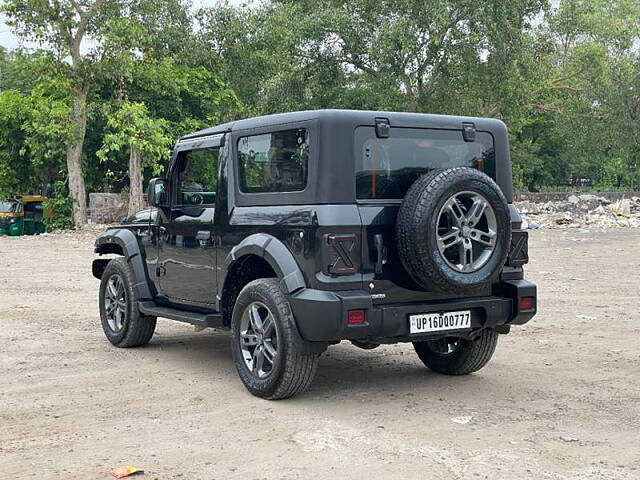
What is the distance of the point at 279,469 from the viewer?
4.57 metres

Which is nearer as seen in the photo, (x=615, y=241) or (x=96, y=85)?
(x=615, y=241)

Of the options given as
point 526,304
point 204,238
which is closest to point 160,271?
point 204,238

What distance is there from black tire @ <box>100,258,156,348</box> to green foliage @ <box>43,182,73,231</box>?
24.8m

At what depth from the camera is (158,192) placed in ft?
25.6

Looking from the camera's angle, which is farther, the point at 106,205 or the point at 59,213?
the point at 106,205

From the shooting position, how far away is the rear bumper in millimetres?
5621

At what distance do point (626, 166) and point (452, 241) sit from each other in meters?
52.0

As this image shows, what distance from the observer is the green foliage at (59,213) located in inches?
1271

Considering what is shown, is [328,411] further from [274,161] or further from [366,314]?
[274,161]

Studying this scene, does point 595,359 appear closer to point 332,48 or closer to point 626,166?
point 332,48

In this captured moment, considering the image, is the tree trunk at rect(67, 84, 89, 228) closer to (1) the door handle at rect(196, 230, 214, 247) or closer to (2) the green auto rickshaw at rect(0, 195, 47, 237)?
Result: (2) the green auto rickshaw at rect(0, 195, 47, 237)

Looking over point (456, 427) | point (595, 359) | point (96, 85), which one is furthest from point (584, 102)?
point (456, 427)

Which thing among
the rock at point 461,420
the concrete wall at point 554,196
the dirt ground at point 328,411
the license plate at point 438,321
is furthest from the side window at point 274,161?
the concrete wall at point 554,196

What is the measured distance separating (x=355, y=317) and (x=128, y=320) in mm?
3303
